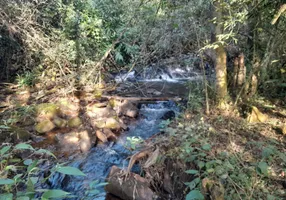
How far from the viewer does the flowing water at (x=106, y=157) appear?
11.2ft

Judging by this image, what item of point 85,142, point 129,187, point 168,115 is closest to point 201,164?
point 129,187

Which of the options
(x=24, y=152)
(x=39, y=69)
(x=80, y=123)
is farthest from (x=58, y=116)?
(x=39, y=69)

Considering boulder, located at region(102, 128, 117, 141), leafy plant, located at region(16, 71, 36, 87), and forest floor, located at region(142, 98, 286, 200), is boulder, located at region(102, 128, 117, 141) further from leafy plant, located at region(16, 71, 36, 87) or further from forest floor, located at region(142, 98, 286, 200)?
leafy plant, located at region(16, 71, 36, 87)

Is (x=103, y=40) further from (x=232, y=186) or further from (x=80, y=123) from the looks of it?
(x=232, y=186)

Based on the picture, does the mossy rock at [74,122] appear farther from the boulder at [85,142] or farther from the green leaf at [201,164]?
the green leaf at [201,164]

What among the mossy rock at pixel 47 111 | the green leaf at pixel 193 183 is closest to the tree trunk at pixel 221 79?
the green leaf at pixel 193 183

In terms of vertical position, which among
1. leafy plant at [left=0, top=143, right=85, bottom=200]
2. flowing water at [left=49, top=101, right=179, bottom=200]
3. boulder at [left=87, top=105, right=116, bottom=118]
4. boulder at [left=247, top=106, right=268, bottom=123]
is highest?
leafy plant at [left=0, top=143, right=85, bottom=200]

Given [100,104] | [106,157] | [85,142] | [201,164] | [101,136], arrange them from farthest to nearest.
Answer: [100,104], [101,136], [85,142], [106,157], [201,164]

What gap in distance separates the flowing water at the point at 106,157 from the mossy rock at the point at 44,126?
1.24 meters

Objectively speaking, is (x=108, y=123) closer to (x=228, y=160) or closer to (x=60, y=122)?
(x=60, y=122)

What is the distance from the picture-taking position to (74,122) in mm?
5184

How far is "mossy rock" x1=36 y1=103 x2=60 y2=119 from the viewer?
5293 mm

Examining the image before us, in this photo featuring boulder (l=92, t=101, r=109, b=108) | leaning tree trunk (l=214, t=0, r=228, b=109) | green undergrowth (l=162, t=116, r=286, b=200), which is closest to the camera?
green undergrowth (l=162, t=116, r=286, b=200)

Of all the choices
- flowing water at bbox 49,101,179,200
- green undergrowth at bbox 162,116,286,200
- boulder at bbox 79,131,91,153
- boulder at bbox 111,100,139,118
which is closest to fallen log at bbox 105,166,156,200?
flowing water at bbox 49,101,179,200
